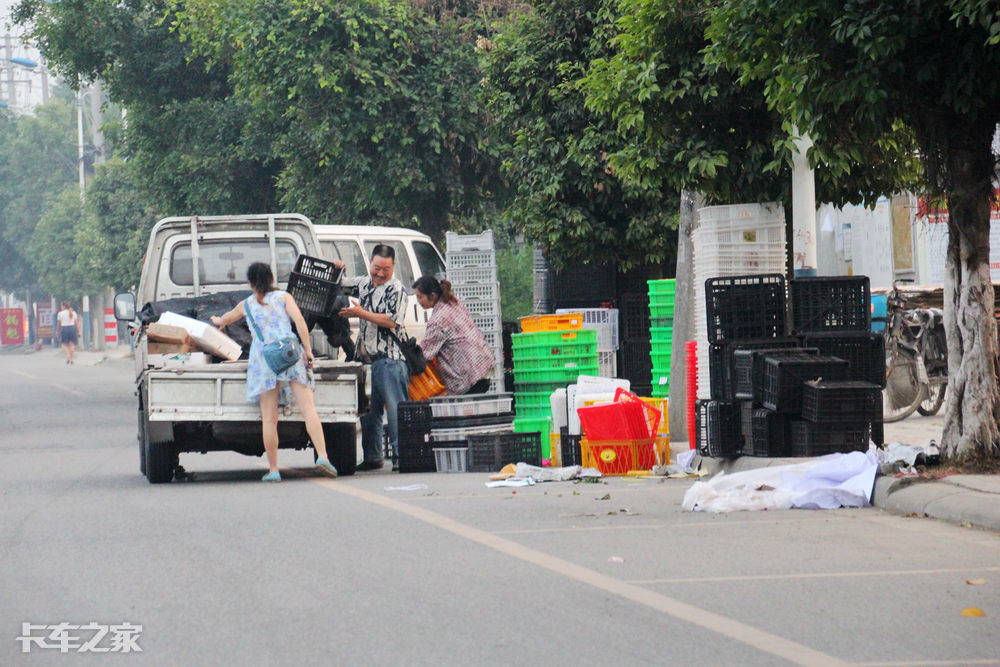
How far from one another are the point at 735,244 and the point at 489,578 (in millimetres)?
6852

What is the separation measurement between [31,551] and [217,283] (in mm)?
6561

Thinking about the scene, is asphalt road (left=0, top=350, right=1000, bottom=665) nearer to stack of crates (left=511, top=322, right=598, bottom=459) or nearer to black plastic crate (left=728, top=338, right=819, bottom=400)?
black plastic crate (left=728, top=338, right=819, bottom=400)

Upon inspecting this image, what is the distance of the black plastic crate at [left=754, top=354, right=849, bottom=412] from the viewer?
11.4 metres

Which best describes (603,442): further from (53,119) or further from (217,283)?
(53,119)

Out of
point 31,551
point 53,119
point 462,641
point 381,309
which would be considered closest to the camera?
point 462,641

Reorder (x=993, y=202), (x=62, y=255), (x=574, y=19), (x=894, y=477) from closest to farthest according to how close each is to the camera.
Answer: (x=894, y=477)
(x=993, y=202)
(x=574, y=19)
(x=62, y=255)

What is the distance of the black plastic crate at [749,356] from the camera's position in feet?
38.7

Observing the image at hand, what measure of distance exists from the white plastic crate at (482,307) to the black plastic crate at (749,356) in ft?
14.7

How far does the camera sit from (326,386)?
43.1 ft

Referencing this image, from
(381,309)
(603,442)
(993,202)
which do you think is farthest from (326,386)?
(993,202)

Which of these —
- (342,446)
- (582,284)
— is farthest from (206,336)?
(582,284)

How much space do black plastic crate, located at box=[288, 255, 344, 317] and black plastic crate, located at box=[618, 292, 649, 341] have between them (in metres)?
7.21

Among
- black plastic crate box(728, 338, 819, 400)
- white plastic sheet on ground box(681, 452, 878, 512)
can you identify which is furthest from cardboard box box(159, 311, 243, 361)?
white plastic sheet on ground box(681, 452, 878, 512)

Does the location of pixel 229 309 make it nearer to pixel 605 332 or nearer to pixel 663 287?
pixel 663 287
